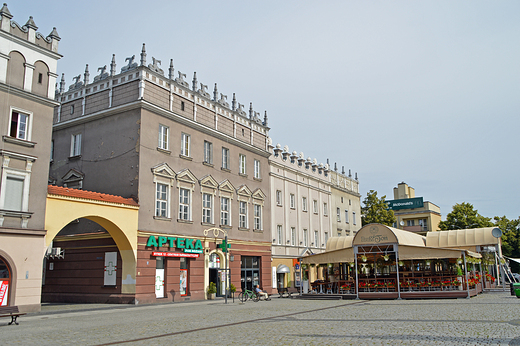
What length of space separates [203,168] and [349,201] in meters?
28.6

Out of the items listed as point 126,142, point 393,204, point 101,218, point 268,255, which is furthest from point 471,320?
point 393,204

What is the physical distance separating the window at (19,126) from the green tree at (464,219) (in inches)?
2105

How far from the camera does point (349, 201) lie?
55938 millimetres

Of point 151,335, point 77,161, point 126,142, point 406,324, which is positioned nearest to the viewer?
point 151,335

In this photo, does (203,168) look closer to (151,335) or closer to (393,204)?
(151,335)

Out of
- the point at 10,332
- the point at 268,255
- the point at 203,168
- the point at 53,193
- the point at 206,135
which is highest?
the point at 206,135

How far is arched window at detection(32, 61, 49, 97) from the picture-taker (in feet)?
71.9

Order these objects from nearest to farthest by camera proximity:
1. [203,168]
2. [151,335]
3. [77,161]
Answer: [151,335], [77,161], [203,168]

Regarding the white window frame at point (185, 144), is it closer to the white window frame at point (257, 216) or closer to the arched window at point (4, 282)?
the white window frame at point (257, 216)

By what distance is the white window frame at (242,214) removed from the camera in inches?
1372

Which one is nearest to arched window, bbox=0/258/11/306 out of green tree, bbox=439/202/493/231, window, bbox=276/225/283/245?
window, bbox=276/225/283/245

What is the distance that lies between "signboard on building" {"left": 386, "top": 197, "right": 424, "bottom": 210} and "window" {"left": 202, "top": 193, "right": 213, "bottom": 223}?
52596 millimetres

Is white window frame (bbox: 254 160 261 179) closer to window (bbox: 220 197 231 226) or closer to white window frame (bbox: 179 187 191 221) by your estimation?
window (bbox: 220 197 231 226)

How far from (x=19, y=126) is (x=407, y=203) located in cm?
6891
